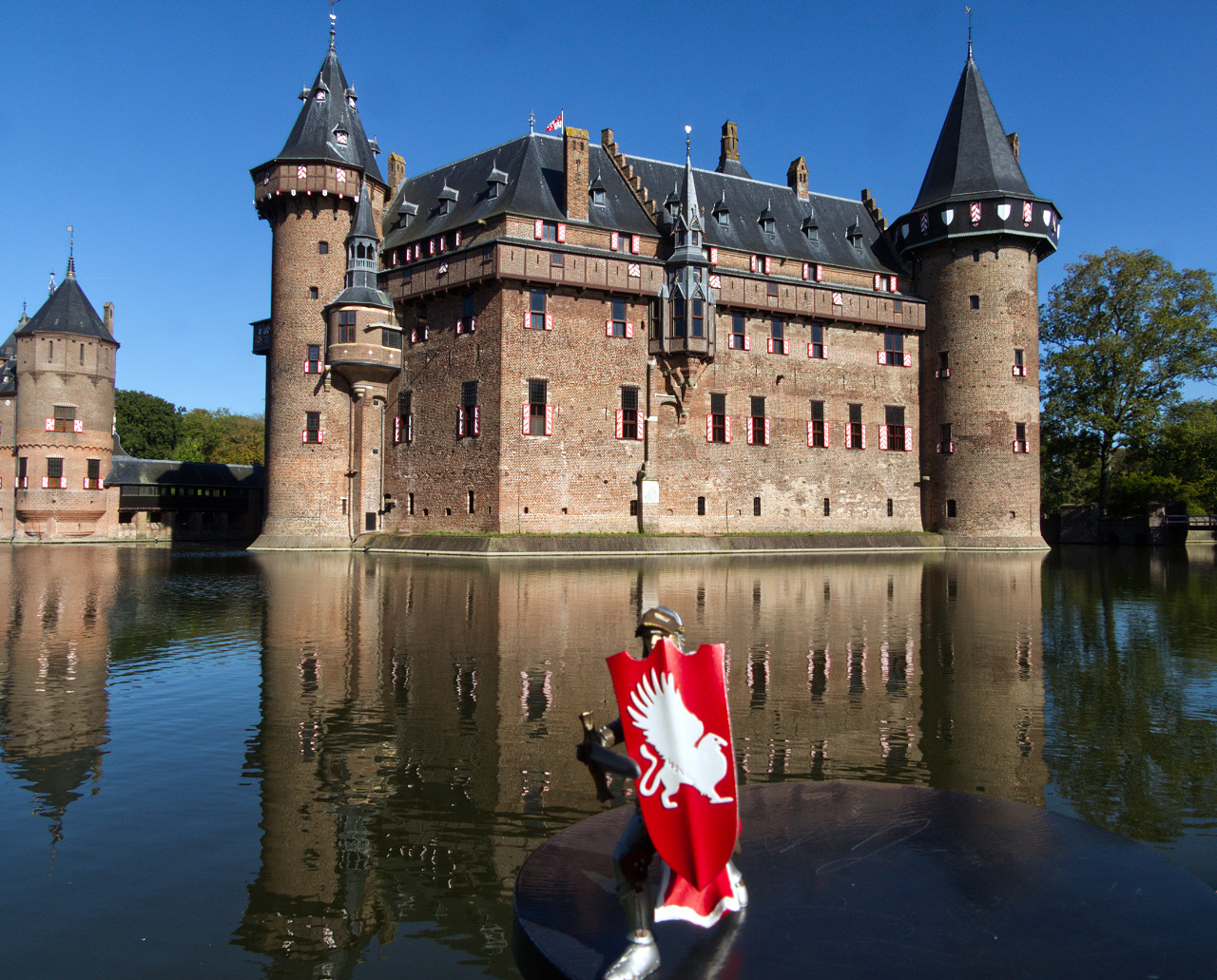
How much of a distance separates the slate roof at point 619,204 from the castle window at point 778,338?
343 centimetres

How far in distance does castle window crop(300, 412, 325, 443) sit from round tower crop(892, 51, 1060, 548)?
2935cm

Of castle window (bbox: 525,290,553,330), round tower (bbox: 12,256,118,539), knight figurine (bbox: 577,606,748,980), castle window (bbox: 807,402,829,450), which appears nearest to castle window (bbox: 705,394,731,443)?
castle window (bbox: 807,402,829,450)

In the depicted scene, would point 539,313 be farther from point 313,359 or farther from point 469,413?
point 313,359

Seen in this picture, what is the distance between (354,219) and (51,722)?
34602 millimetres

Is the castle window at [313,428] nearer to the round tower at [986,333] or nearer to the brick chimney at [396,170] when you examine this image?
the brick chimney at [396,170]

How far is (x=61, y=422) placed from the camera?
161 feet

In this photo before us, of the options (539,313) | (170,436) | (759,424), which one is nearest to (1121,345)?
(759,424)

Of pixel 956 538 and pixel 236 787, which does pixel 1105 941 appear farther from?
pixel 956 538

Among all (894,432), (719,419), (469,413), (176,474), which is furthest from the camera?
(176,474)

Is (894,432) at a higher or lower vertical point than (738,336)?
lower

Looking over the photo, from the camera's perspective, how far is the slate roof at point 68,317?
161 feet

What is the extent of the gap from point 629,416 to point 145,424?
54.1 metres

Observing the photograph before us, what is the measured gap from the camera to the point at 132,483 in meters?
51.7

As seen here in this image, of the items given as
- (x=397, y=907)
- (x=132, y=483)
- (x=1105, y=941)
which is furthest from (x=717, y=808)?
(x=132, y=483)
